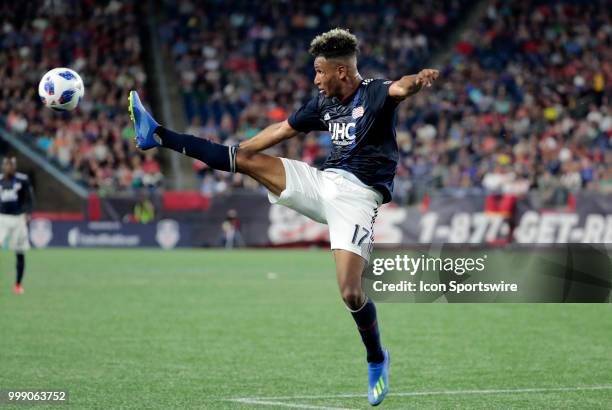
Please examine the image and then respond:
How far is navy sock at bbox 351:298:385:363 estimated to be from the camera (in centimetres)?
807

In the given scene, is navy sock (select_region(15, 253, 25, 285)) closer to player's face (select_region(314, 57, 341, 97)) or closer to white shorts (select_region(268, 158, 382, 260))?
white shorts (select_region(268, 158, 382, 260))

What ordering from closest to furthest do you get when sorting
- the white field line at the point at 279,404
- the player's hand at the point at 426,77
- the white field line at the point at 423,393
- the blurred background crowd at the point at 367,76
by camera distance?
the player's hand at the point at 426,77 < the white field line at the point at 279,404 < the white field line at the point at 423,393 < the blurred background crowd at the point at 367,76

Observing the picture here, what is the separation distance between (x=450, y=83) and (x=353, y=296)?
2788cm

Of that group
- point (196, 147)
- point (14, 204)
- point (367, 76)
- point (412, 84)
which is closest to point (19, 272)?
point (14, 204)

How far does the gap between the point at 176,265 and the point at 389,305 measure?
343 inches

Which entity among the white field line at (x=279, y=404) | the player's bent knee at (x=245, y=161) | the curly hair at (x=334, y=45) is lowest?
the white field line at (x=279, y=404)

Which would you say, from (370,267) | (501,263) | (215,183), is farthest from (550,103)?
(370,267)

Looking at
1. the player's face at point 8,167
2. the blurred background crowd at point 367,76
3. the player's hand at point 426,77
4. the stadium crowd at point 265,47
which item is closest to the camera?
the player's hand at point 426,77

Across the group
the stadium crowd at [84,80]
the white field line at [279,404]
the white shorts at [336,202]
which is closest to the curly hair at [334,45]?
the white shorts at [336,202]

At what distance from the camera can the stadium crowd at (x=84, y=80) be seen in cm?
3209

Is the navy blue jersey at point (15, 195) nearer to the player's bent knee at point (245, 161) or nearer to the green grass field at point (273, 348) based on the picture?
the green grass field at point (273, 348)

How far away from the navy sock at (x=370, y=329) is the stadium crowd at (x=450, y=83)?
2064 centimetres

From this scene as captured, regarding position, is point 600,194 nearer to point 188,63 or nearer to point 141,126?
point 188,63

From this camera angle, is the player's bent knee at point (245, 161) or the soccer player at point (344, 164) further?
the player's bent knee at point (245, 161)
